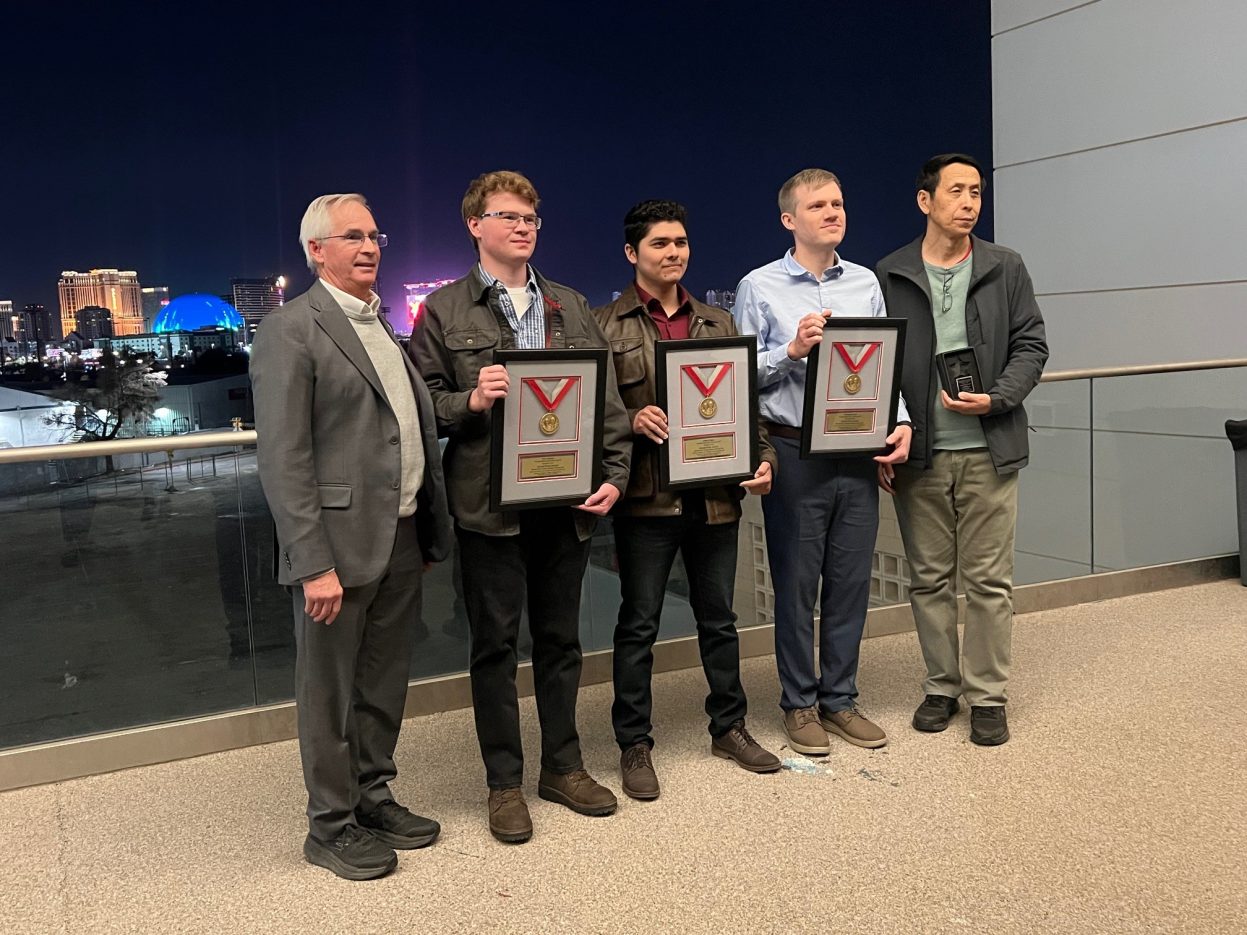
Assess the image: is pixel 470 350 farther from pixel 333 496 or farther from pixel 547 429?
pixel 333 496

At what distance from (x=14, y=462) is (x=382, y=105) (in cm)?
557

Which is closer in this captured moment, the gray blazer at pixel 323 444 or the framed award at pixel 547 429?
the gray blazer at pixel 323 444

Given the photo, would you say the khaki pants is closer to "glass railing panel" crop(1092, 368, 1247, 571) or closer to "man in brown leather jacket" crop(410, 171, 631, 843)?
"man in brown leather jacket" crop(410, 171, 631, 843)

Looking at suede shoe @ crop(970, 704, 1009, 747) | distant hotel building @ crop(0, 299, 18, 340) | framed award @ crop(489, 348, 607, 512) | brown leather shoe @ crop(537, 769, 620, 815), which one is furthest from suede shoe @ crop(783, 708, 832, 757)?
distant hotel building @ crop(0, 299, 18, 340)

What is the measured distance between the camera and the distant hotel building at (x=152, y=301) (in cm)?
877

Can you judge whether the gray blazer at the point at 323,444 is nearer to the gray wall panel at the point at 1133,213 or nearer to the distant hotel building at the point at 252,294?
the distant hotel building at the point at 252,294

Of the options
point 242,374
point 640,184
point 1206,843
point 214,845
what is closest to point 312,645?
point 214,845

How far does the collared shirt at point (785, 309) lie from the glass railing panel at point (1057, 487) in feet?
6.83

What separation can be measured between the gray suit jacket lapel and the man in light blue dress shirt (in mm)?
1176

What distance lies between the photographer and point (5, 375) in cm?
746

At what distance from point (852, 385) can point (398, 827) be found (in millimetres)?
1666

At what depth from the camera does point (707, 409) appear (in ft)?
9.58

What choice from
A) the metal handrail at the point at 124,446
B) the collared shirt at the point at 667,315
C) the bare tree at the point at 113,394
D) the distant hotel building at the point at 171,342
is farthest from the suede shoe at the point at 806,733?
the bare tree at the point at 113,394

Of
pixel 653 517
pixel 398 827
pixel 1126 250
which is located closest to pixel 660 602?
pixel 653 517
